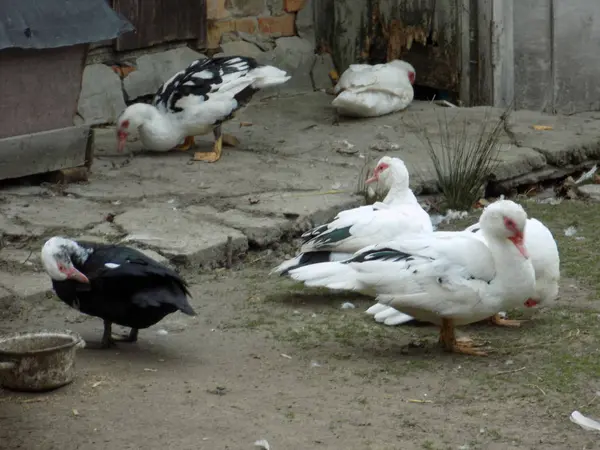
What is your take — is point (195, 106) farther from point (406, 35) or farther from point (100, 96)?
point (406, 35)

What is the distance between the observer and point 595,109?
360 inches

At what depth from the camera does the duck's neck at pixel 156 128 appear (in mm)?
7559

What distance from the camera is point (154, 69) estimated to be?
28.3 ft

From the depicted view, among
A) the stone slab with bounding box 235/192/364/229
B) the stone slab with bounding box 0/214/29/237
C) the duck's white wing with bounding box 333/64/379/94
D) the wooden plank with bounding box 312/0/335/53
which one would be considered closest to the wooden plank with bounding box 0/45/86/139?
the stone slab with bounding box 0/214/29/237

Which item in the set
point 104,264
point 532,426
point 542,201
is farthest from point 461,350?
point 542,201

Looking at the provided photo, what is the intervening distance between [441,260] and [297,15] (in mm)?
5526

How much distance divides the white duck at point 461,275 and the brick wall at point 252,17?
4809 millimetres

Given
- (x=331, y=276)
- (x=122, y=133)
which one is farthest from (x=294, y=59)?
(x=331, y=276)

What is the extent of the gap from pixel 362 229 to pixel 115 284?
1.39 m

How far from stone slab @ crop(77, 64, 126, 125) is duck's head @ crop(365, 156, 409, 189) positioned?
292 cm

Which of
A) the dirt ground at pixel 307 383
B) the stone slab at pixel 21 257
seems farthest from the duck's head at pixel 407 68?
the stone slab at pixel 21 257

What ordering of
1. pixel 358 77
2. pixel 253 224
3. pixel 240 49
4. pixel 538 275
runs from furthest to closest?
pixel 240 49 < pixel 358 77 < pixel 253 224 < pixel 538 275

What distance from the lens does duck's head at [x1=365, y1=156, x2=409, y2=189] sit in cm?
587

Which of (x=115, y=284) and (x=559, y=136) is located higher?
(x=115, y=284)
